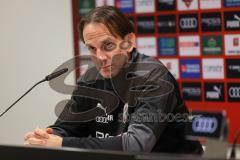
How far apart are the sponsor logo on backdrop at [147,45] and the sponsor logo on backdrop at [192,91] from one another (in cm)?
31

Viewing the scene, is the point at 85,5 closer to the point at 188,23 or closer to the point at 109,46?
the point at 188,23

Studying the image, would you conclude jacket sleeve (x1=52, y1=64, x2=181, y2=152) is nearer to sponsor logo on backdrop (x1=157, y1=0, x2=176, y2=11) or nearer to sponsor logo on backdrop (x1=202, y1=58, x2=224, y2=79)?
sponsor logo on backdrop (x1=202, y1=58, x2=224, y2=79)

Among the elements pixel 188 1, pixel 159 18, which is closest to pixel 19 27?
pixel 159 18

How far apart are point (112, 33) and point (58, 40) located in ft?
4.73

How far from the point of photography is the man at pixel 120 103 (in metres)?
1.62

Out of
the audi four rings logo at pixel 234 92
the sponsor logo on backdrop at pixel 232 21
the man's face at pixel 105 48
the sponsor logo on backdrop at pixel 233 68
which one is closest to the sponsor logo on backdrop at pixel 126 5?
the sponsor logo on backdrop at pixel 232 21

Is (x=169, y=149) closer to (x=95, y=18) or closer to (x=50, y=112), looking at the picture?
(x=95, y=18)

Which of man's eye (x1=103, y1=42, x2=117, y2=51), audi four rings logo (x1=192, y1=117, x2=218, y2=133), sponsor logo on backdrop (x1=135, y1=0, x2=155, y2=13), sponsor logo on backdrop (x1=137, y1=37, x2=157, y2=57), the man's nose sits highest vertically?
sponsor logo on backdrop (x1=135, y1=0, x2=155, y2=13)

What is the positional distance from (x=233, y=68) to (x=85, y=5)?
3.65ft

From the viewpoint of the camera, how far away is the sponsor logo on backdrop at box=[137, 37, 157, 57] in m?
2.88

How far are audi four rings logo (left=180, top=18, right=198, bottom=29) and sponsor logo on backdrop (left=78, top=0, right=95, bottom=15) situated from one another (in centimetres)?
66

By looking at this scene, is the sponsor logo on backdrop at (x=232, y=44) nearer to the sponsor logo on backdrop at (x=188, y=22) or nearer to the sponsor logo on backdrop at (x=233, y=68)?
the sponsor logo on backdrop at (x=233, y=68)

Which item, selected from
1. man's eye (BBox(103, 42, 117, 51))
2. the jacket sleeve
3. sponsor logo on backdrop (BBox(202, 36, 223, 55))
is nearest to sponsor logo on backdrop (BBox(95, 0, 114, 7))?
sponsor logo on backdrop (BBox(202, 36, 223, 55))

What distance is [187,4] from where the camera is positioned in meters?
2.73
